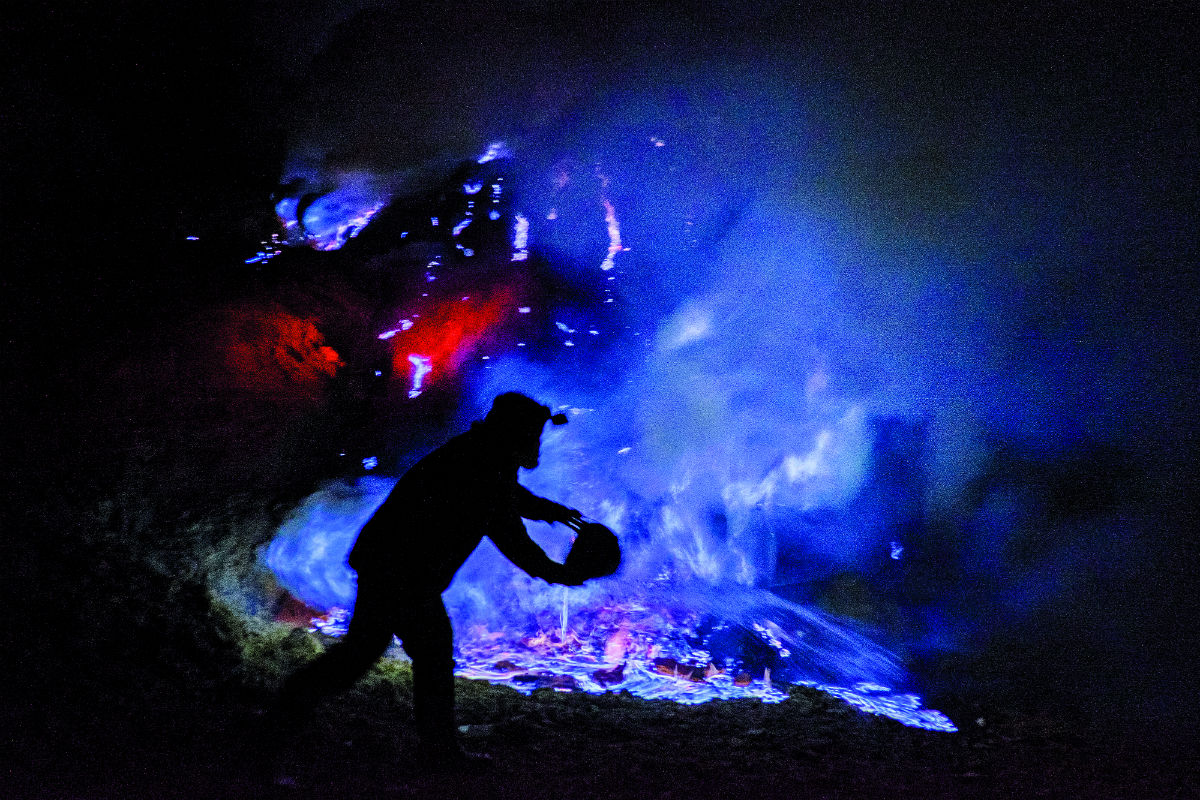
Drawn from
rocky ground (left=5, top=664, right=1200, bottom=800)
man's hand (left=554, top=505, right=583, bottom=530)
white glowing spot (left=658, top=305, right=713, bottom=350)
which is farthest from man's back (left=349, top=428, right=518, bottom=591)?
white glowing spot (left=658, top=305, right=713, bottom=350)

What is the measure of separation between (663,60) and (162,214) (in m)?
4.45

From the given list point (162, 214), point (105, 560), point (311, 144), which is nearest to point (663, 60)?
point (311, 144)

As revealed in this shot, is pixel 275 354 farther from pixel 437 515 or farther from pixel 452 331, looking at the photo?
pixel 437 515

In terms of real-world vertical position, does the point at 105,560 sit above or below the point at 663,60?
below

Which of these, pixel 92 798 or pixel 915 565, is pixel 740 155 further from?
pixel 92 798

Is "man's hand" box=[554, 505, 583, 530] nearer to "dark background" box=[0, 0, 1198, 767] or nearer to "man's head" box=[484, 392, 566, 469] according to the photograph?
"man's head" box=[484, 392, 566, 469]

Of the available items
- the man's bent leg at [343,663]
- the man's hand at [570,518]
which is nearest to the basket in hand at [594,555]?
the man's hand at [570,518]

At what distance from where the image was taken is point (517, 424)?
258 centimetres

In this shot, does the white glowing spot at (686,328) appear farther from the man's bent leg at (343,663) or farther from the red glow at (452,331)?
the man's bent leg at (343,663)

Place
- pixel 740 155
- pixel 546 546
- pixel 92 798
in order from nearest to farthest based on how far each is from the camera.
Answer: pixel 92 798, pixel 740 155, pixel 546 546

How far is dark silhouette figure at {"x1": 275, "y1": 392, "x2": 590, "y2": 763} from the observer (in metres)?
2.39

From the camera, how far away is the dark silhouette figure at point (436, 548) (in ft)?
7.84

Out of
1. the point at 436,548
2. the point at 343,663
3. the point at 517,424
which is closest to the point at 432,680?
the point at 343,663

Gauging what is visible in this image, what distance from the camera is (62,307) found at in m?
5.24
